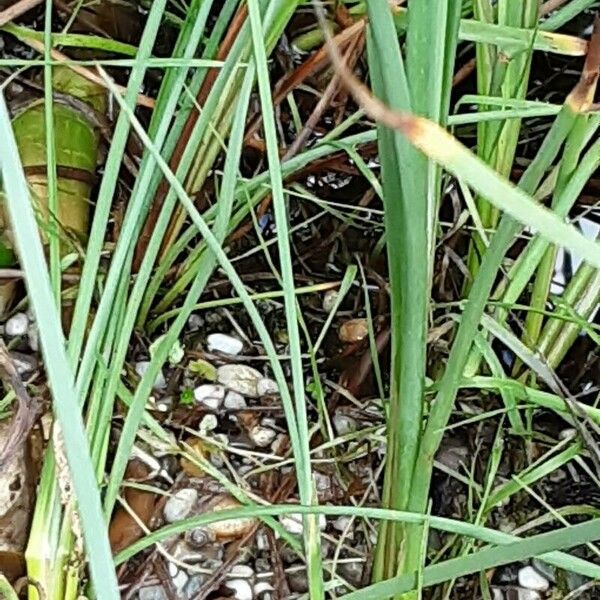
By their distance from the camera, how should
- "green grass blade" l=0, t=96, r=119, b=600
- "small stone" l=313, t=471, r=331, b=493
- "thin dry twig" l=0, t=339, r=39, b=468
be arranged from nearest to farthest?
"green grass blade" l=0, t=96, r=119, b=600 < "thin dry twig" l=0, t=339, r=39, b=468 < "small stone" l=313, t=471, r=331, b=493

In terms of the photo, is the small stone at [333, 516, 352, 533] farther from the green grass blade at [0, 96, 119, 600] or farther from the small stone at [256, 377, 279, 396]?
the green grass blade at [0, 96, 119, 600]

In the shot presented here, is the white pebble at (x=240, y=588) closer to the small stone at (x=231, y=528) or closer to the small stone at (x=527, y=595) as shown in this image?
the small stone at (x=231, y=528)

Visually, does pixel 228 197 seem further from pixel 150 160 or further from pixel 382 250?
pixel 382 250

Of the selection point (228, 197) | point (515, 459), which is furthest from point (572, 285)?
point (228, 197)

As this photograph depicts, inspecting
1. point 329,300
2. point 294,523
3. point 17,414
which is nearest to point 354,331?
point 329,300

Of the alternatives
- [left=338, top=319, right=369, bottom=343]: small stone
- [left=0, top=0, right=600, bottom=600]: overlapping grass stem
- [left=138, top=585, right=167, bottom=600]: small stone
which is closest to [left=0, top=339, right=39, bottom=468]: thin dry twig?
[left=0, top=0, right=600, bottom=600]: overlapping grass stem

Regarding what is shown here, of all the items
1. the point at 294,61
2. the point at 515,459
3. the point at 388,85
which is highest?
the point at 388,85
